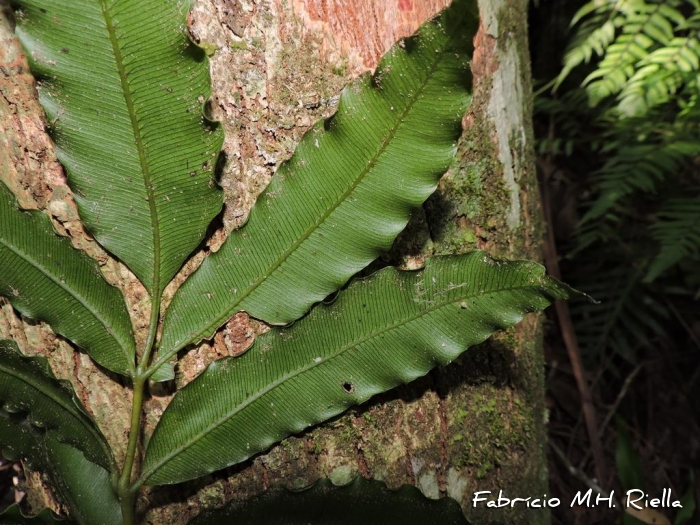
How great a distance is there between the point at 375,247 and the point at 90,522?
16.1 inches

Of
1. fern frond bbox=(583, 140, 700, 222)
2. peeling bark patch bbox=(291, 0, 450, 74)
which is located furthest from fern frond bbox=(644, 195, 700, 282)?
peeling bark patch bbox=(291, 0, 450, 74)

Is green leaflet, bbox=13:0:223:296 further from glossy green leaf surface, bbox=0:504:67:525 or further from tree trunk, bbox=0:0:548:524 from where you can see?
glossy green leaf surface, bbox=0:504:67:525

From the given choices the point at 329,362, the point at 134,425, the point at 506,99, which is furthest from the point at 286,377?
the point at 506,99

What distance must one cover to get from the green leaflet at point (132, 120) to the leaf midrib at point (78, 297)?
0.18 feet

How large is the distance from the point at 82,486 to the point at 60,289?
21cm

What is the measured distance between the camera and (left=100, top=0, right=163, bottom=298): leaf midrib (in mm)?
543

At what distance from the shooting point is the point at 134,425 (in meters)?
0.64

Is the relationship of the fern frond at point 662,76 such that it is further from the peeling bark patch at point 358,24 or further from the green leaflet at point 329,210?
the green leaflet at point 329,210

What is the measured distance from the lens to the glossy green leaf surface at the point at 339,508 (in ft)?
2.08

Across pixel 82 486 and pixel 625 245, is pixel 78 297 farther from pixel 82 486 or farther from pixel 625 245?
pixel 625 245

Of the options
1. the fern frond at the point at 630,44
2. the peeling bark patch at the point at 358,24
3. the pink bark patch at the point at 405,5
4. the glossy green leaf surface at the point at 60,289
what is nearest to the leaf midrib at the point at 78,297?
the glossy green leaf surface at the point at 60,289

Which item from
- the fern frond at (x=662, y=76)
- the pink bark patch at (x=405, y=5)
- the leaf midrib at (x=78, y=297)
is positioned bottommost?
the leaf midrib at (x=78, y=297)

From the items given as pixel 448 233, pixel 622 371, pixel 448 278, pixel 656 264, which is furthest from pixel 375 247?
pixel 622 371

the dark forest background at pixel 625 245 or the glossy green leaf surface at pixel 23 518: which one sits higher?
the dark forest background at pixel 625 245
